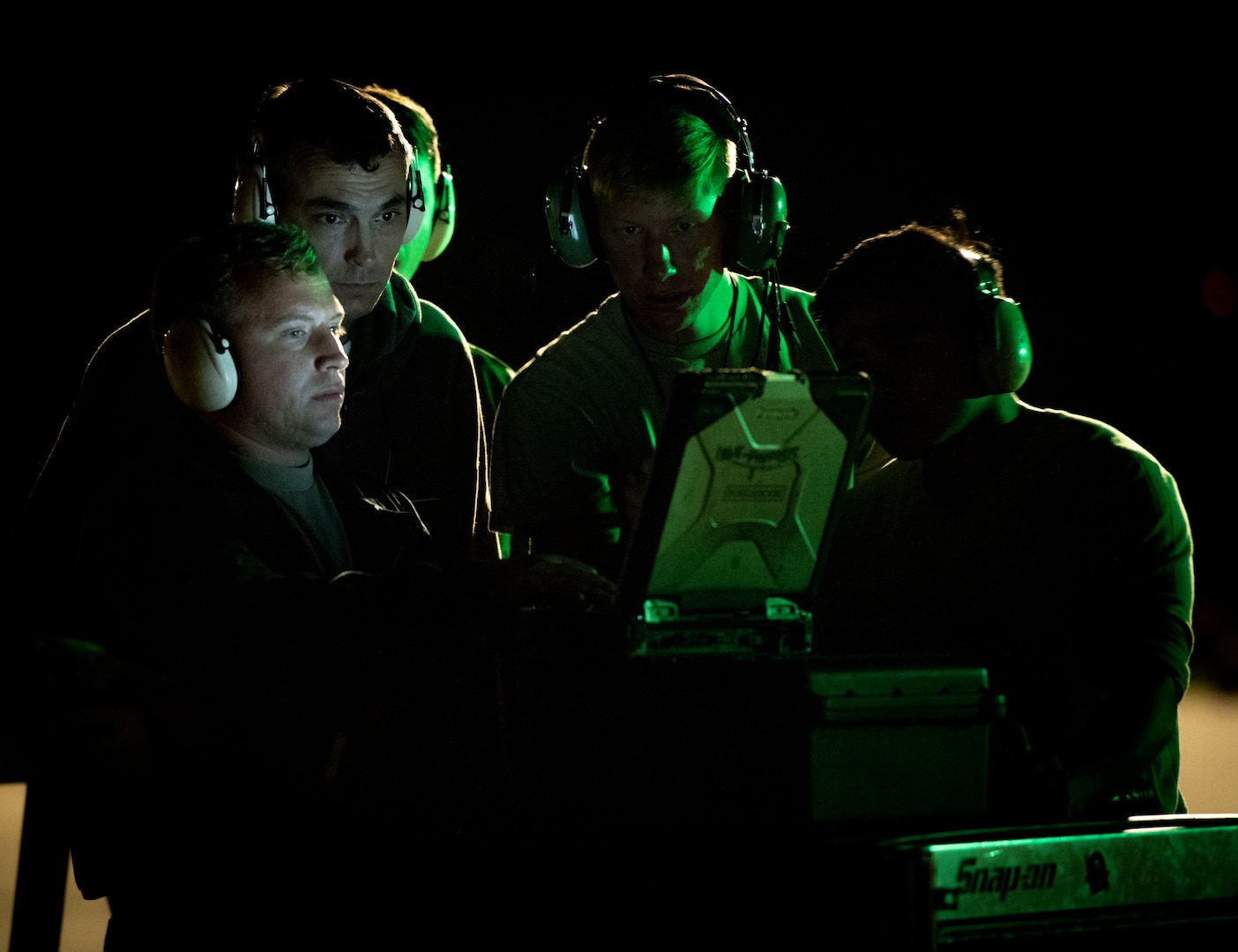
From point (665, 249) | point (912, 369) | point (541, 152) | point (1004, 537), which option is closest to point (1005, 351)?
point (912, 369)

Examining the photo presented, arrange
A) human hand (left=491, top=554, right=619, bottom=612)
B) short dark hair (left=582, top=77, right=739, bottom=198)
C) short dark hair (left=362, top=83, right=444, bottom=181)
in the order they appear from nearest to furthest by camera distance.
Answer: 1. human hand (left=491, top=554, right=619, bottom=612)
2. short dark hair (left=582, top=77, right=739, bottom=198)
3. short dark hair (left=362, top=83, right=444, bottom=181)

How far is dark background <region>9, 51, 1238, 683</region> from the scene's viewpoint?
294 cm

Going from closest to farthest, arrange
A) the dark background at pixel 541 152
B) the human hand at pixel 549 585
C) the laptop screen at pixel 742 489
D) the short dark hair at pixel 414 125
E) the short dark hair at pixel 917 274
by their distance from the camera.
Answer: the laptop screen at pixel 742 489
the human hand at pixel 549 585
the short dark hair at pixel 917 274
the short dark hair at pixel 414 125
the dark background at pixel 541 152

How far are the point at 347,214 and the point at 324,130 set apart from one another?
4.8 inches

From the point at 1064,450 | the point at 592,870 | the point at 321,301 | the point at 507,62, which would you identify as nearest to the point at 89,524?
the point at 321,301

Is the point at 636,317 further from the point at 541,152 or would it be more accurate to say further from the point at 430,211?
the point at 541,152

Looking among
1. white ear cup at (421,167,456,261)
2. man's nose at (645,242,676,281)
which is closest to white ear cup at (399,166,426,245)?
white ear cup at (421,167,456,261)

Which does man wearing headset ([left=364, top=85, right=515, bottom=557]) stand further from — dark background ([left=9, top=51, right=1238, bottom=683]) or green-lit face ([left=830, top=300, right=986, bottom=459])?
green-lit face ([left=830, top=300, right=986, bottom=459])

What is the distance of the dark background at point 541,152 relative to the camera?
294 centimetres

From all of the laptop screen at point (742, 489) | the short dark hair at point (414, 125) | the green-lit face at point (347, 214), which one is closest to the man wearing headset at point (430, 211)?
the short dark hair at point (414, 125)

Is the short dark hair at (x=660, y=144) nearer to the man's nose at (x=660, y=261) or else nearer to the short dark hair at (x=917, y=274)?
the man's nose at (x=660, y=261)

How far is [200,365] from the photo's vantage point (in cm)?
151

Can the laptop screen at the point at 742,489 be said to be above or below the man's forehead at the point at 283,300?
below

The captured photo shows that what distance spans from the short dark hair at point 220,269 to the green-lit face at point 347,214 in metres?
0.19
